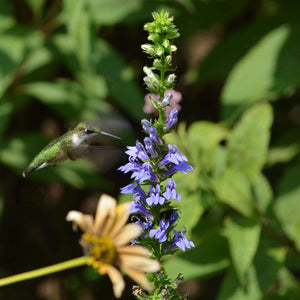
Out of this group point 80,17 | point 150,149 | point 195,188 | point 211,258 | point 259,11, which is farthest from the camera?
point 259,11

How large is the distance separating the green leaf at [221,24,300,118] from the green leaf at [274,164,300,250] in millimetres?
392

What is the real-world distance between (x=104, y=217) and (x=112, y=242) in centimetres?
5

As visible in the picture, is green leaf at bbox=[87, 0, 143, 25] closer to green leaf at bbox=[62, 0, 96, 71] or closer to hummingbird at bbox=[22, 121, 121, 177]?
green leaf at bbox=[62, 0, 96, 71]

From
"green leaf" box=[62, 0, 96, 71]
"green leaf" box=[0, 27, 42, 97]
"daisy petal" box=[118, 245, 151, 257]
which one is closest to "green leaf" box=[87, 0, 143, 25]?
"green leaf" box=[62, 0, 96, 71]

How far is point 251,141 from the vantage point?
8.11 ft

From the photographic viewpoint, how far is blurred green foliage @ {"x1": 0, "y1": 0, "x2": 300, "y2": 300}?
7.94ft

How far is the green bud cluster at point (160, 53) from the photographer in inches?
44.9

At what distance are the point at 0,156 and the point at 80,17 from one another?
0.87m

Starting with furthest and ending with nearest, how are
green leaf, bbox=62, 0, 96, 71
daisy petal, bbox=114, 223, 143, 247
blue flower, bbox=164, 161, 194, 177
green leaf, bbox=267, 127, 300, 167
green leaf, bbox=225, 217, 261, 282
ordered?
→ green leaf, bbox=267, 127, 300, 167 → green leaf, bbox=62, 0, 96, 71 → green leaf, bbox=225, 217, 261, 282 → blue flower, bbox=164, 161, 194, 177 → daisy petal, bbox=114, 223, 143, 247

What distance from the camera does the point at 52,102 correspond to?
3088 millimetres

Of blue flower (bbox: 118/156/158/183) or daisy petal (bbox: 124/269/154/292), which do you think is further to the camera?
blue flower (bbox: 118/156/158/183)

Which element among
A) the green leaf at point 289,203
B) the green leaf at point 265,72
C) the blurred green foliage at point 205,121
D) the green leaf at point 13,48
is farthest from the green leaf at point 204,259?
the green leaf at point 13,48

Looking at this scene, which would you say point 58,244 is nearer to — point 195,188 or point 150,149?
point 195,188

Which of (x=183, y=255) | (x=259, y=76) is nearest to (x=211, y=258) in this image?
(x=183, y=255)
